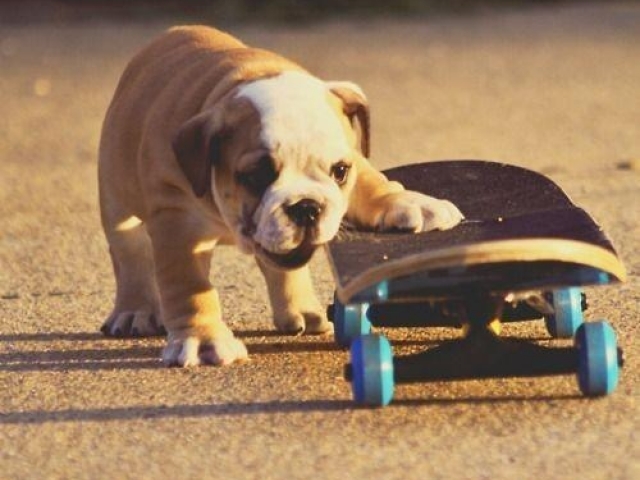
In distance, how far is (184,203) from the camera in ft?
13.4

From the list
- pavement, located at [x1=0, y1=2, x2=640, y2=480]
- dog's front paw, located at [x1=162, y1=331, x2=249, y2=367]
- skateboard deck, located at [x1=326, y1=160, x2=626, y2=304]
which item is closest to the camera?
pavement, located at [x1=0, y1=2, x2=640, y2=480]

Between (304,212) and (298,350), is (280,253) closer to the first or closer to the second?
(304,212)

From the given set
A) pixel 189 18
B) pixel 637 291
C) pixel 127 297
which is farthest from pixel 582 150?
pixel 189 18

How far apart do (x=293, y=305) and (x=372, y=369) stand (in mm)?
880

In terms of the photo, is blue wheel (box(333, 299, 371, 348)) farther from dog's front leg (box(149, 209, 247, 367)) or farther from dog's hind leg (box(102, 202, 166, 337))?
dog's hind leg (box(102, 202, 166, 337))

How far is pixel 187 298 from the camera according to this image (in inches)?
158

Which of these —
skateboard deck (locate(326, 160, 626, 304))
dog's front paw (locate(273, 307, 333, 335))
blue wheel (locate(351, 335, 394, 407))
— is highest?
skateboard deck (locate(326, 160, 626, 304))

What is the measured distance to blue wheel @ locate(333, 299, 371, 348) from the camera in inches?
157

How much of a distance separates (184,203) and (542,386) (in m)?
0.96

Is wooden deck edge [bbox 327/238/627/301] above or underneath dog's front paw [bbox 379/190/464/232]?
above

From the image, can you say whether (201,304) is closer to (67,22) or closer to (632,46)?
(632,46)

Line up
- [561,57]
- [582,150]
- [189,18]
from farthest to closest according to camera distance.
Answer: [189,18] < [561,57] < [582,150]

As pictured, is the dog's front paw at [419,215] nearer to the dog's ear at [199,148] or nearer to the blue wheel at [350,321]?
the blue wheel at [350,321]

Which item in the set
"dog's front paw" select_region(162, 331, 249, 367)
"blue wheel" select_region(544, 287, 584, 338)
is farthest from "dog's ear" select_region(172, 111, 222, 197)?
"blue wheel" select_region(544, 287, 584, 338)
